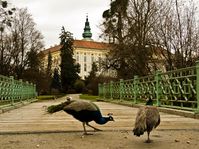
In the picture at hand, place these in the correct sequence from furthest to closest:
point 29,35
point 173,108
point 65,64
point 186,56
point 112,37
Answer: point 65,64 < point 29,35 < point 112,37 < point 186,56 < point 173,108

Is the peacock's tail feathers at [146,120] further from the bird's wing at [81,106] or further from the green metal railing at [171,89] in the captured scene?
the green metal railing at [171,89]

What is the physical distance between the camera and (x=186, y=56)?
22.9 m

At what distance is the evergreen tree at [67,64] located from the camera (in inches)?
3438


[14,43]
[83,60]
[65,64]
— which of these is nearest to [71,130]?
[14,43]

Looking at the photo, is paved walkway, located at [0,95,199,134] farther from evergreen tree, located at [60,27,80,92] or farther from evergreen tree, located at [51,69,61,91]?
evergreen tree, located at [51,69,61,91]

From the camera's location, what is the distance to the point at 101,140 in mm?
6785

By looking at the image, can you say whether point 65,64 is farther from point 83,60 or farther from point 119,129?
point 119,129

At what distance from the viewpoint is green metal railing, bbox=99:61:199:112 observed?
1164 cm

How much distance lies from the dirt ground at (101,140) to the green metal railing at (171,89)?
338 centimetres

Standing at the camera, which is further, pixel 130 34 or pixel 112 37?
pixel 112 37

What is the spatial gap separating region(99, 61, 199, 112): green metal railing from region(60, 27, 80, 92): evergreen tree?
65787mm

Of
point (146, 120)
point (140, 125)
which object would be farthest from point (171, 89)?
point (140, 125)

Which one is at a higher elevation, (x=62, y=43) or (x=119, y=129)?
(x=62, y=43)

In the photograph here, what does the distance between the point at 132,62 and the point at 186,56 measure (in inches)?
344
